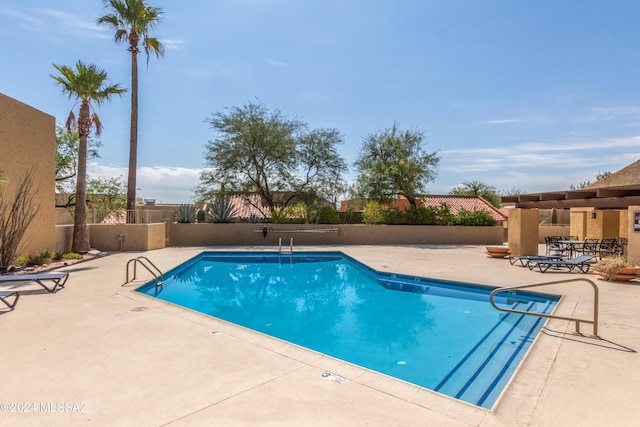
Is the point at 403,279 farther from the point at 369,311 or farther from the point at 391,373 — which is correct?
the point at 391,373

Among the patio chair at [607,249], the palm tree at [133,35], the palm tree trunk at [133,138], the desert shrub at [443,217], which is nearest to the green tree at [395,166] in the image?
the desert shrub at [443,217]

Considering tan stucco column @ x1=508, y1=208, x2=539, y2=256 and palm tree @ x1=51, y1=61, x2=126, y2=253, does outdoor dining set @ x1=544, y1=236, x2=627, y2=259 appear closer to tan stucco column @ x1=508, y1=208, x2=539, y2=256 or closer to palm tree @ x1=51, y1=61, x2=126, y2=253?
tan stucco column @ x1=508, y1=208, x2=539, y2=256

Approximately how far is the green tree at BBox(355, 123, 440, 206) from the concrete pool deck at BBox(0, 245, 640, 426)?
1508 centimetres

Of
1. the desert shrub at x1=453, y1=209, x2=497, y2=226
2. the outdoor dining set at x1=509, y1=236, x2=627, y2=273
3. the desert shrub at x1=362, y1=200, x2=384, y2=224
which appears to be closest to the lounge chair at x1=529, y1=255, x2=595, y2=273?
the outdoor dining set at x1=509, y1=236, x2=627, y2=273

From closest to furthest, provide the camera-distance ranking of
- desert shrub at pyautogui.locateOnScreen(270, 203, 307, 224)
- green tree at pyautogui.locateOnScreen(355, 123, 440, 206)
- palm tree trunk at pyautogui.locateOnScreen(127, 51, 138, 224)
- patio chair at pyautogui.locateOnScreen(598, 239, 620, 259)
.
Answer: patio chair at pyautogui.locateOnScreen(598, 239, 620, 259), palm tree trunk at pyautogui.locateOnScreen(127, 51, 138, 224), desert shrub at pyautogui.locateOnScreen(270, 203, 307, 224), green tree at pyautogui.locateOnScreen(355, 123, 440, 206)

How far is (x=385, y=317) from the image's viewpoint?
→ 7738mm

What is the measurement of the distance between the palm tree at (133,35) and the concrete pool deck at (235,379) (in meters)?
12.3

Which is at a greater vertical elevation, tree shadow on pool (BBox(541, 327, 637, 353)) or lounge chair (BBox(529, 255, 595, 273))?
lounge chair (BBox(529, 255, 595, 273))

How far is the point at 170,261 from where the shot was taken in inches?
510

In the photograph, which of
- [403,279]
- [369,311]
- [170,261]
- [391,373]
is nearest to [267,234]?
[170,261]

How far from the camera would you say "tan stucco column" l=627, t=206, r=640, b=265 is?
379 inches

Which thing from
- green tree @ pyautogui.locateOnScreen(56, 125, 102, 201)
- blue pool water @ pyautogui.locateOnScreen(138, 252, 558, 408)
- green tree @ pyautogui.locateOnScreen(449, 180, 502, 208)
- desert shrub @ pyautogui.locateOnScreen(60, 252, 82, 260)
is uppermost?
green tree @ pyautogui.locateOnScreen(449, 180, 502, 208)

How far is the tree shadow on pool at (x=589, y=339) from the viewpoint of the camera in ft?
15.5

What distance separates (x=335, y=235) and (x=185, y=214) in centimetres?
768
